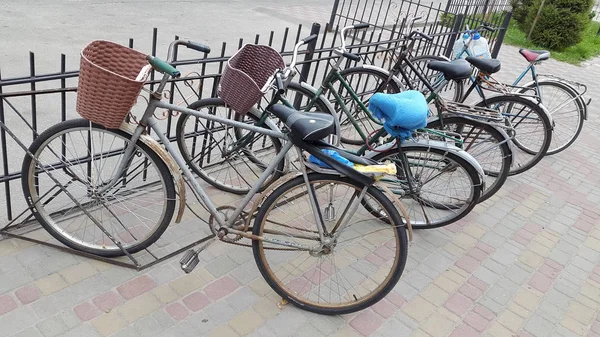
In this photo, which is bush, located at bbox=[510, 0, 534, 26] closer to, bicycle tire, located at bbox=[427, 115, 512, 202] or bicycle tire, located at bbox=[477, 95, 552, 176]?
bicycle tire, located at bbox=[477, 95, 552, 176]

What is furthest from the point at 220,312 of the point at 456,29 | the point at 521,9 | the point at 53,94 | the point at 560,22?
the point at 521,9

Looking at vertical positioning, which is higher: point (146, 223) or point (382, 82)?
point (382, 82)

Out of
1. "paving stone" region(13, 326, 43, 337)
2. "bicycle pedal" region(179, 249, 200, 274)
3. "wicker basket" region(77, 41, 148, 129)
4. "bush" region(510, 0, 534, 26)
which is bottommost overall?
"paving stone" region(13, 326, 43, 337)

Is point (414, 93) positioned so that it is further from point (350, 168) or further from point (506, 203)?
point (506, 203)

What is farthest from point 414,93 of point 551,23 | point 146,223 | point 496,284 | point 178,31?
point 551,23

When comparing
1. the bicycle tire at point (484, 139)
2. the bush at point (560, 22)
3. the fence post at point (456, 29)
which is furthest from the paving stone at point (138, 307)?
the bush at point (560, 22)

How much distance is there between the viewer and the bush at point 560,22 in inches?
436

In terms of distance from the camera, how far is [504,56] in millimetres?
10414

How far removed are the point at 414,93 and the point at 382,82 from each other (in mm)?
1498

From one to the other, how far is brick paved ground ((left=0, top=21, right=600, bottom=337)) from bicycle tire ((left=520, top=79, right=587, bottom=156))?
1666mm

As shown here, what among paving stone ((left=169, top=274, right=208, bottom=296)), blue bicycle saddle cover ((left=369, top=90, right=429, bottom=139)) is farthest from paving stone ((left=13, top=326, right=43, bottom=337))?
blue bicycle saddle cover ((left=369, top=90, right=429, bottom=139))

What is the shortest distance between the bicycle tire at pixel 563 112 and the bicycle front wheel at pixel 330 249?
255cm

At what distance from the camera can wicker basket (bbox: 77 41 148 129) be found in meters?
2.28

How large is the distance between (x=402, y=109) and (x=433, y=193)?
1.00 m
